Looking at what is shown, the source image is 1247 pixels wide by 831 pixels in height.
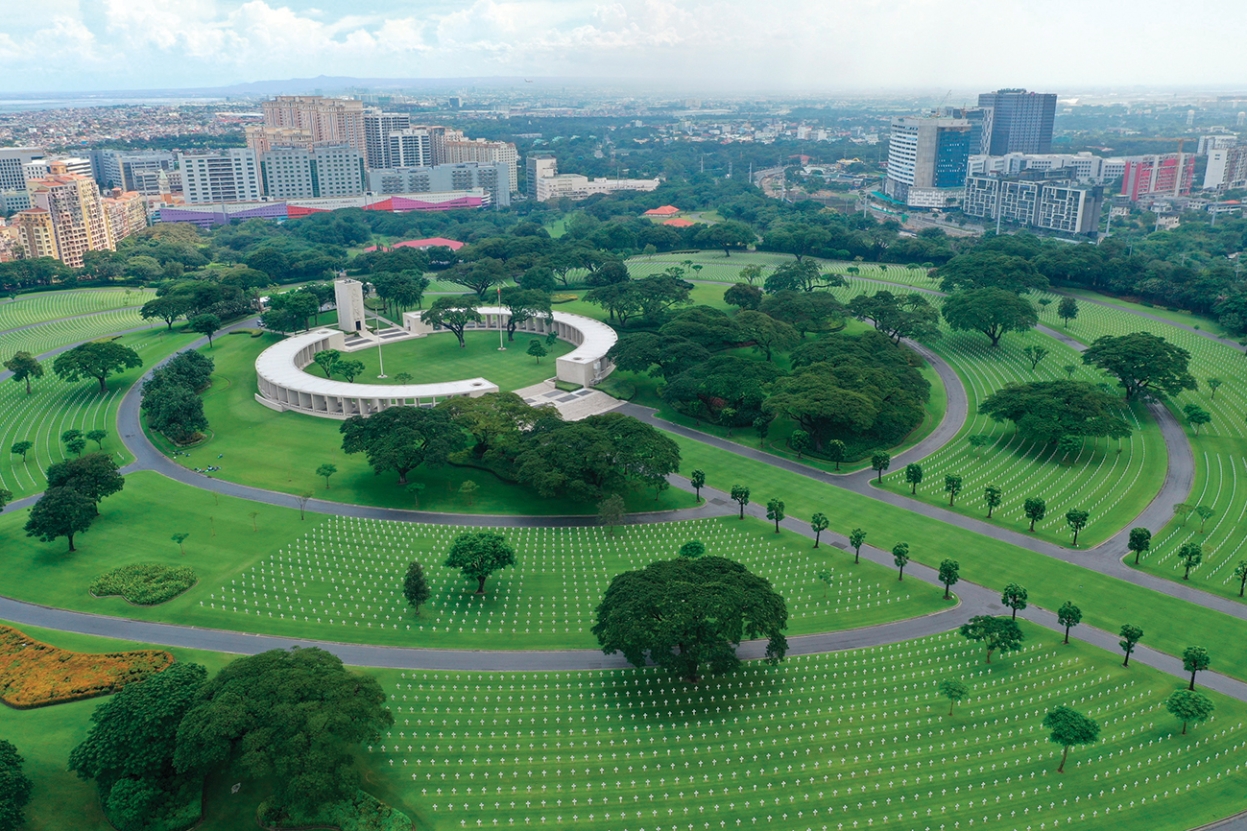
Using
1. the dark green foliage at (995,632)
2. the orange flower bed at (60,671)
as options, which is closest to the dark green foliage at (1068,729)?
the dark green foliage at (995,632)

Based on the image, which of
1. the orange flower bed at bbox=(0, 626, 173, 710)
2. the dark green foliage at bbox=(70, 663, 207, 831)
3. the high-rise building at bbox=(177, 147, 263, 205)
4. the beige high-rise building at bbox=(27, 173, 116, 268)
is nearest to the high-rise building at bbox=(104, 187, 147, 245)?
the beige high-rise building at bbox=(27, 173, 116, 268)

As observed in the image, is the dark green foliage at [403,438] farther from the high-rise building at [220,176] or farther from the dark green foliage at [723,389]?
the high-rise building at [220,176]

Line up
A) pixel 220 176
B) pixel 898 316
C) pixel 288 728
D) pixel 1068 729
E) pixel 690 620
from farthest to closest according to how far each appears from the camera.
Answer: pixel 220 176 → pixel 898 316 → pixel 690 620 → pixel 1068 729 → pixel 288 728

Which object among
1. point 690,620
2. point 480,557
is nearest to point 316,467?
point 480,557

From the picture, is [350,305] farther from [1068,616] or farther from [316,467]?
[1068,616]

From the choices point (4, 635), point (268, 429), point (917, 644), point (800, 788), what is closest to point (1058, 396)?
point (917, 644)

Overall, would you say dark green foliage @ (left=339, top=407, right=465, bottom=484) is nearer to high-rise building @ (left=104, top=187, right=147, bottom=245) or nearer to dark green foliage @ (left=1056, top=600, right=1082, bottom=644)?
dark green foliage @ (left=1056, top=600, right=1082, bottom=644)

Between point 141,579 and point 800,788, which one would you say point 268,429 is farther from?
point 800,788
